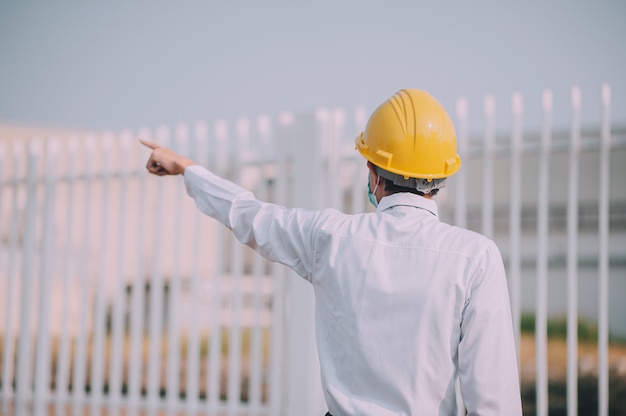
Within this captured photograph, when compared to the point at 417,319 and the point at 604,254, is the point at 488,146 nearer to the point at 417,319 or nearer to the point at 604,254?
the point at 604,254

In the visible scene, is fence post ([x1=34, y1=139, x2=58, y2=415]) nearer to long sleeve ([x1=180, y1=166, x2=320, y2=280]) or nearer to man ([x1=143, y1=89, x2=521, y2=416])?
long sleeve ([x1=180, y1=166, x2=320, y2=280])

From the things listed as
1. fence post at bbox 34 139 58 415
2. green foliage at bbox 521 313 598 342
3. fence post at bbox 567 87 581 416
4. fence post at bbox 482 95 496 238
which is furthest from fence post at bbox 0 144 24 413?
green foliage at bbox 521 313 598 342

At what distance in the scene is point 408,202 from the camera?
181cm

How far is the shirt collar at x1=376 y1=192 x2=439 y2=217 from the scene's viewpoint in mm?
1814

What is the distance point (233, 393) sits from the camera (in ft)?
15.0

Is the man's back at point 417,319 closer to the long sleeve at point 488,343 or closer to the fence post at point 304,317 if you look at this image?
the long sleeve at point 488,343

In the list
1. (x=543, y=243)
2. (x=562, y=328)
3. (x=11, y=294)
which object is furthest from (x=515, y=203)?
(x=562, y=328)

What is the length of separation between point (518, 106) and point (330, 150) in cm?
119

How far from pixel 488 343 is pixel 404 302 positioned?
22cm

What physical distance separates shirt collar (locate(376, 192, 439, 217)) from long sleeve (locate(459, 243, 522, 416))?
0.68ft

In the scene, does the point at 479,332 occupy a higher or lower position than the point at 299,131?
lower

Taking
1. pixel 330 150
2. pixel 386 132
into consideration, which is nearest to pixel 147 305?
pixel 330 150

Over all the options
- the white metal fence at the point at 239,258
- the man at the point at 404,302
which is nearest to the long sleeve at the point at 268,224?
the man at the point at 404,302

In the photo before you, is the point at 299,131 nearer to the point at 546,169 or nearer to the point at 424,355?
the point at 546,169
